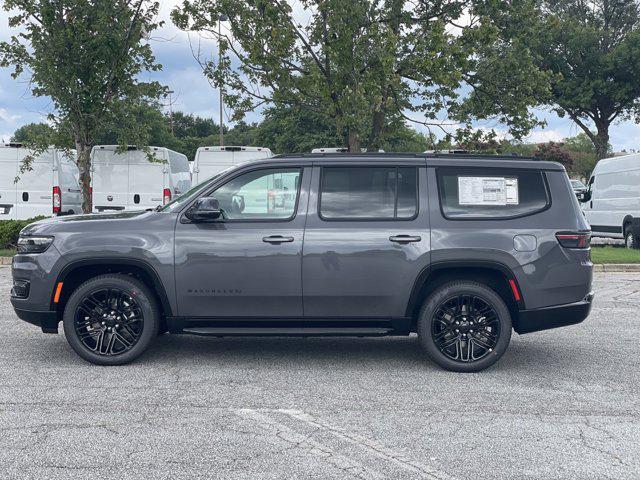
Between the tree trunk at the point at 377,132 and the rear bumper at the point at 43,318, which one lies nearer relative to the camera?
the rear bumper at the point at 43,318

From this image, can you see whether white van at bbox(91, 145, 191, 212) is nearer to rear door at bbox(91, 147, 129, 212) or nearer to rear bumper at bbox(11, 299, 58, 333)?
rear door at bbox(91, 147, 129, 212)

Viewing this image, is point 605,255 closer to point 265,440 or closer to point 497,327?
point 497,327

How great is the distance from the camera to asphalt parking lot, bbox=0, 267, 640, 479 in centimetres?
399

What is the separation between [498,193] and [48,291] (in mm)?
4065

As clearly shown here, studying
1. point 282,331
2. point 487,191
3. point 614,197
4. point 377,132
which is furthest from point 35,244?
point 614,197

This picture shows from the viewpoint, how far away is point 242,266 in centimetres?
601

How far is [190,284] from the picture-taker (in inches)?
238

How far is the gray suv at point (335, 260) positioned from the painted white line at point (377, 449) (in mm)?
1360

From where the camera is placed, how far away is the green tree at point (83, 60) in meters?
17.6

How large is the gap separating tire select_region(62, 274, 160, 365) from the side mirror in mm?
774

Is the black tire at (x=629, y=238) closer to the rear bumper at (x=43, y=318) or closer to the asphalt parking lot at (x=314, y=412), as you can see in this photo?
the asphalt parking lot at (x=314, y=412)

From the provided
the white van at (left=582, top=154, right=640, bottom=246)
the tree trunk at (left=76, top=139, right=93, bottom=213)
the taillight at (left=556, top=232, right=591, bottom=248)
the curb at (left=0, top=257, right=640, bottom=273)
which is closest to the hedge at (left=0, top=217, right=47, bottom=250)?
the tree trunk at (left=76, top=139, right=93, bottom=213)

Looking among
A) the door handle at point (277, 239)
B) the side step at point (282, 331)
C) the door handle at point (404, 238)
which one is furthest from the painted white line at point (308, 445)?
the door handle at point (404, 238)

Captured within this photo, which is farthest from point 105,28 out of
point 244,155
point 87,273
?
point 87,273
